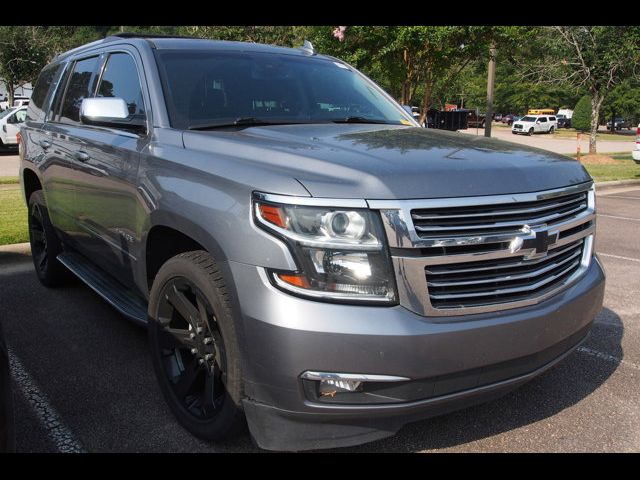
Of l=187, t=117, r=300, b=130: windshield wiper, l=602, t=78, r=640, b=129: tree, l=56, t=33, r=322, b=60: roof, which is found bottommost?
l=602, t=78, r=640, b=129: tree

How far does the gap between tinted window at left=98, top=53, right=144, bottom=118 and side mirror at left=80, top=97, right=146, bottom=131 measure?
6cm

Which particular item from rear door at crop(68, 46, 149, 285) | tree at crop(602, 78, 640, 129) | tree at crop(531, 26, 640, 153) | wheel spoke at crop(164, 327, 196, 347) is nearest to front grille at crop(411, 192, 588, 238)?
wheel spoke at crop(164, 327, 196, 347)

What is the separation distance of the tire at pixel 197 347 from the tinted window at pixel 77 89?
2105 millimetres

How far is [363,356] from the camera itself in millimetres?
2166

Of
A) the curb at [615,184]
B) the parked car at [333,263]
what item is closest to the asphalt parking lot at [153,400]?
the parked car at [333,263]

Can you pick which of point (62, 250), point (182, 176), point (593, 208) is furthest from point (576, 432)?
point (62, 250)

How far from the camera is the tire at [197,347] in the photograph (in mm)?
2467

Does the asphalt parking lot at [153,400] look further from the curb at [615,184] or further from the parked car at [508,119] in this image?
the parked car at [508,119]

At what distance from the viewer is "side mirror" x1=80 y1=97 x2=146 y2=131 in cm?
327

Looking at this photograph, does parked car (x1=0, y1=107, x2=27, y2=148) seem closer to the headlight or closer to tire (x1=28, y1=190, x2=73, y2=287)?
tire (x1=28, y1=190, x2=73, y2=287)

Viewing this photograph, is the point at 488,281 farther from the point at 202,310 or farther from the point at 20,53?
the point at 20,53

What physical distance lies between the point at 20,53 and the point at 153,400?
34.5m
